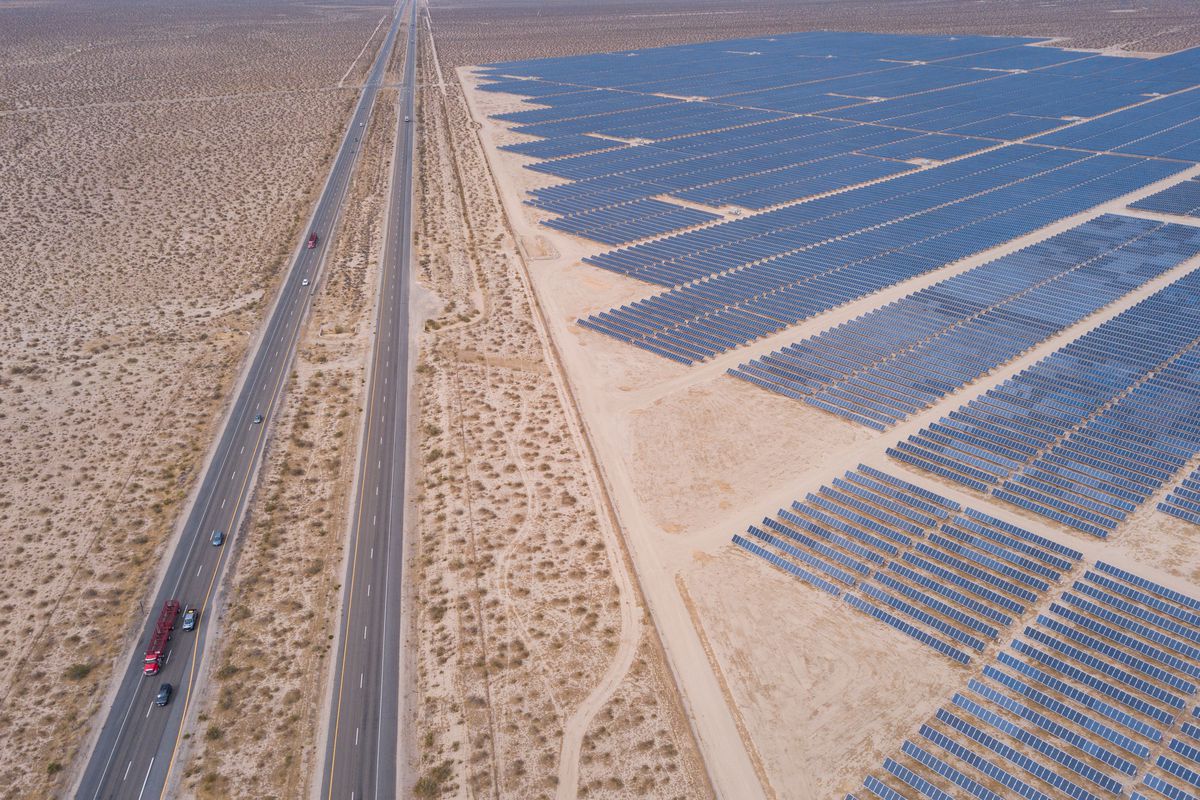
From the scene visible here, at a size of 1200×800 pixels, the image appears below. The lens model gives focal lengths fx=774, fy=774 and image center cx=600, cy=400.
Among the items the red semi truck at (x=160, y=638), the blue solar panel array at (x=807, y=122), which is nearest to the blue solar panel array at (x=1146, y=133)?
the blue solar panel array at (x=807, y=122)

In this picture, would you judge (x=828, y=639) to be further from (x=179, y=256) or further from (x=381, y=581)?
(x=179, y=256)

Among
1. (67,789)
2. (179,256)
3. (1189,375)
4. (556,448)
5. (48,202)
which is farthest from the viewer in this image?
(48,202)

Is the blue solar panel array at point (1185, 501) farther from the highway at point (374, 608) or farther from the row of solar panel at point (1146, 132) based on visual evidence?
the row of solar panel at point (1146, 132)

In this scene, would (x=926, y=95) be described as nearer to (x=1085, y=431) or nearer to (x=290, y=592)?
(x=1085, y=431)

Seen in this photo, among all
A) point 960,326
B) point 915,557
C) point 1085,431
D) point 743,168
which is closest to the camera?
point 915,557

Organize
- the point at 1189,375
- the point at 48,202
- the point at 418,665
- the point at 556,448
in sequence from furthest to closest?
the point at 48,202
the point at 1189,375
the point at 556,448
the point at 418,665

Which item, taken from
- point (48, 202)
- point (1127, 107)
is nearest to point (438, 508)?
point (48, 202)

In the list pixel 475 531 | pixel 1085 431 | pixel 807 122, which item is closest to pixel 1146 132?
pixel 807 122
